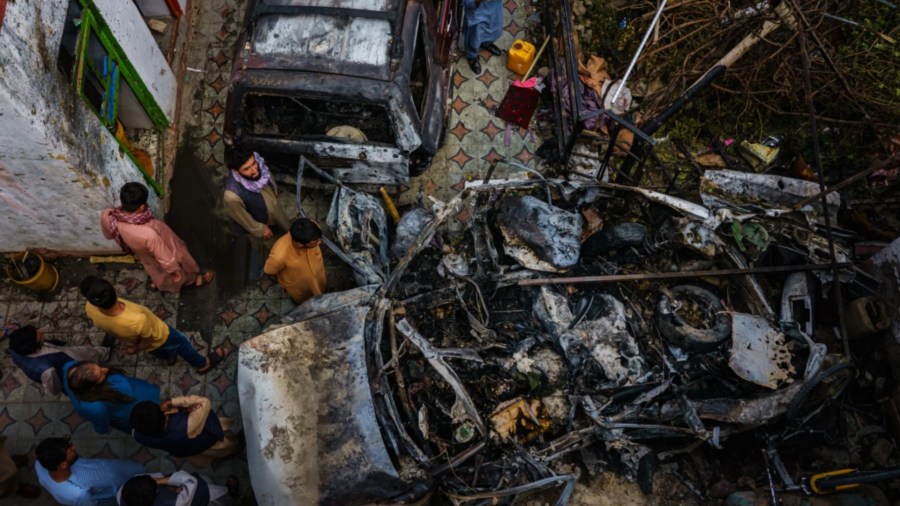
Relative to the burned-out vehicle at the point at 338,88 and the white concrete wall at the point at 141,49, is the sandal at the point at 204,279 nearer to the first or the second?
the burned-out vehicle at the point at 338,88

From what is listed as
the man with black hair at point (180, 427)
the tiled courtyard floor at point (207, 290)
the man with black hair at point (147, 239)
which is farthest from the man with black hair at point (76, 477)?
the man with black hair at point (147, 239)

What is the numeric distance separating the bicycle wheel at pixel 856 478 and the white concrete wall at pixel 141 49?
298 inches

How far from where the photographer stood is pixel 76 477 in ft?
14.4

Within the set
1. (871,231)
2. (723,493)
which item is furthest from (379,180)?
(871,231)

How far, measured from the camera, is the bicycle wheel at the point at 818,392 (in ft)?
14.5

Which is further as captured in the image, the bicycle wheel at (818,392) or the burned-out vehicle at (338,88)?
the burned-out vehicle at (338,88)

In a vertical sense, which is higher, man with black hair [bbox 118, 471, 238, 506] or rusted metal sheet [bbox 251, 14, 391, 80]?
rusted metal sheet [bbox 251, 14, 391, 80]

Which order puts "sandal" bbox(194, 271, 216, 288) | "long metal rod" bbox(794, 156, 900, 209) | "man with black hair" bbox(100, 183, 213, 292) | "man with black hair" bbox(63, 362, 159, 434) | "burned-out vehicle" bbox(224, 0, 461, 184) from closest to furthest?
"man with black hair" bbox(63, 362, 159, 434) → "long metal rod" bbox(794, 156, 900, 209) → "man with black hair" bbox(100, 183, 213, 292) → "burned-out vehicle" bbox(224, 0, 461, 184) → "sandal" bbox(194, 271, 216, 288)

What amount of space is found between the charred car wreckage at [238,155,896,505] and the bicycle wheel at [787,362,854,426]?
0.02m

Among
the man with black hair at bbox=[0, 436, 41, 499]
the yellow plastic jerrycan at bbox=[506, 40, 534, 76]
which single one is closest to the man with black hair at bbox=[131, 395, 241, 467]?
the man with black hair at bbox=[0, 436, 41, 499]

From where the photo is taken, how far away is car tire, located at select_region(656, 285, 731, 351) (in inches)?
188

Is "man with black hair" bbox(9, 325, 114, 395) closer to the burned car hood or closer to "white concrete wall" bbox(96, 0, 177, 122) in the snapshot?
the burned car hood

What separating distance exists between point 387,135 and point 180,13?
3.38 metres

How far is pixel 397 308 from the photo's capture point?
4.64m
